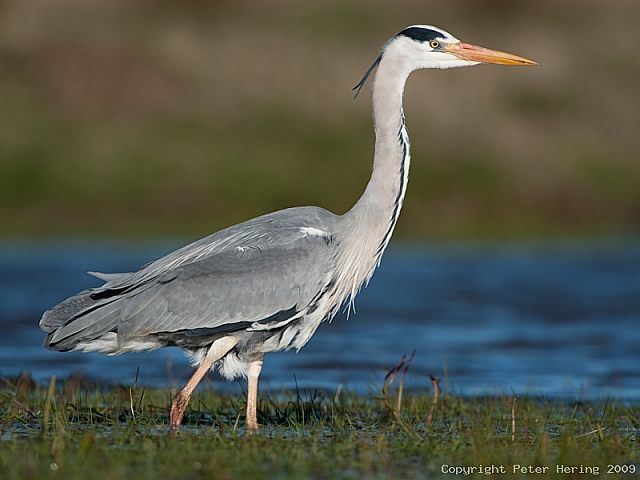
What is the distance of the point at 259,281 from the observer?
7641 mm

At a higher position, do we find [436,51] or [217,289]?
[436,51]

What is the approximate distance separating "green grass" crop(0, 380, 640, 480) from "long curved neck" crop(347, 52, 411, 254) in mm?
1183

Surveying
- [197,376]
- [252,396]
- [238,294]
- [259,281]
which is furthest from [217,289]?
[252,396]

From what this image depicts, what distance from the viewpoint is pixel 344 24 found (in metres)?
29.6

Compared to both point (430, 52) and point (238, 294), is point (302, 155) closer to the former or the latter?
point (430, 52)

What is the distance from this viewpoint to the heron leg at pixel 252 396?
7.48 m

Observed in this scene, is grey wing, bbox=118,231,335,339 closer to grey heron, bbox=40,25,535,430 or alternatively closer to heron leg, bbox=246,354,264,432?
grey heron, bbox=40,25,535,430

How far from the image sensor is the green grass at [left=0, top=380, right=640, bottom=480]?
611 cm

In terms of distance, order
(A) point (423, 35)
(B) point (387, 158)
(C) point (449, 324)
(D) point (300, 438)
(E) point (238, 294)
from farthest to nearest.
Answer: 1. (C) point (449, 324)
2. (A) point (423, 35)
3. (B) point (387, 158)
4. (E) point (238, 294)
5. (D) point (300, 438)

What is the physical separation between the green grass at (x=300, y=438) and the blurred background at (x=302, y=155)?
5.95m

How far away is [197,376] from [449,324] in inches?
267

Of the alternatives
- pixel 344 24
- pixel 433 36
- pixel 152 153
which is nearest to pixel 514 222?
pixel 152 153

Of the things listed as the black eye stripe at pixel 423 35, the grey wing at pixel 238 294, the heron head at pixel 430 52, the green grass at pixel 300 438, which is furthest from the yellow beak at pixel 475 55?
the green grass at pixel 300 438

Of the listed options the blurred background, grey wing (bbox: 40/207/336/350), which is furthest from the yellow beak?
the blurred background
